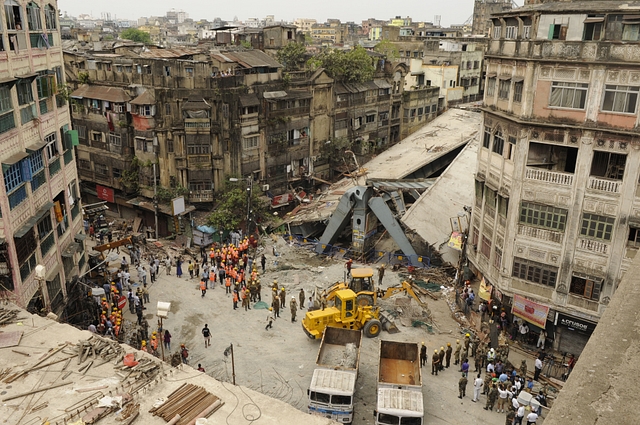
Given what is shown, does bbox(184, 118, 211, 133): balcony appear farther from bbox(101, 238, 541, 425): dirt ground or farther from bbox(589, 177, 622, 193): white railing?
bbox(589, 177, 622, 193): white railing

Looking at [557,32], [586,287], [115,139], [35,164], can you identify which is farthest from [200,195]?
[586,287]

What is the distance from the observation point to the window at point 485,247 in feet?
103

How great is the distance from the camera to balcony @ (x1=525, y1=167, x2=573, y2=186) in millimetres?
26953

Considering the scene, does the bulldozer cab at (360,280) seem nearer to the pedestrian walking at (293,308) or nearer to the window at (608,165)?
the pedestrian walking at (293,308)

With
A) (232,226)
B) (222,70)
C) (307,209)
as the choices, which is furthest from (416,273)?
(222,70)

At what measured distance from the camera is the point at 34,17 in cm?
2558

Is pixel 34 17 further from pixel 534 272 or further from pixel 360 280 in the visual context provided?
pixel 534 272

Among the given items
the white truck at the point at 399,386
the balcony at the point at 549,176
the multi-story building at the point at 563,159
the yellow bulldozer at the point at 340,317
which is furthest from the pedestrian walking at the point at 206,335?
the balcony at the point at 549,176

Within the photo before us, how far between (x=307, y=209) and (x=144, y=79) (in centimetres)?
1805

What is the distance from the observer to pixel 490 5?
134125 millimetres

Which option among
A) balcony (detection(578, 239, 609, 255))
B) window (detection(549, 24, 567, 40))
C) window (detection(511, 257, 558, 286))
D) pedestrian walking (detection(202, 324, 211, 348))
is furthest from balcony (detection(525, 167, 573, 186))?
pedestrian walking (detection(202, 324, 211, 348))

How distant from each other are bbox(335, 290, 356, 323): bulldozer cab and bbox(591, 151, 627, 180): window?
44.8ft

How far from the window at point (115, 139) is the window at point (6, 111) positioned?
2682 centimetres

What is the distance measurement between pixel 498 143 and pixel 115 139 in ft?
115
